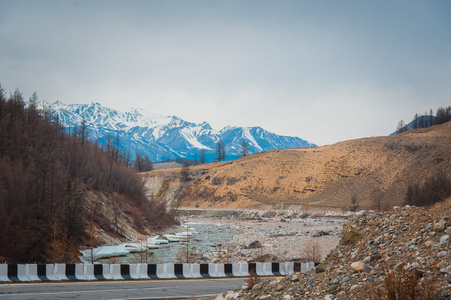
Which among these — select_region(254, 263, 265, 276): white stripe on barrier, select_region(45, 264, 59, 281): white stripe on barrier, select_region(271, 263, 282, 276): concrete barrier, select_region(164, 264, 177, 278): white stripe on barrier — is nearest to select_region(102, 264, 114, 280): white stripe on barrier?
select_region(45, 264, 59, 281): white stripe on barrier

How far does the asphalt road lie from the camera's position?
12500mm

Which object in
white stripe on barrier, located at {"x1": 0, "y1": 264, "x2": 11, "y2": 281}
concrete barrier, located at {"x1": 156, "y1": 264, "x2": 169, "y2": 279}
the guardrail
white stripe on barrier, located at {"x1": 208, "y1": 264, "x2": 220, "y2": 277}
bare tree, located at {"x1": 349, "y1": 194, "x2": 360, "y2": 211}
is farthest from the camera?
bare tree, located at {"x1": 349, "y1": 194, "x2": 360, "y2": 211}

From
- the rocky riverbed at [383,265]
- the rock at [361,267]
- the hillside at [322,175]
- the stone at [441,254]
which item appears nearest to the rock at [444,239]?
the rocky riverbed at [383,265]

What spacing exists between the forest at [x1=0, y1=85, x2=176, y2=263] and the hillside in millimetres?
58388

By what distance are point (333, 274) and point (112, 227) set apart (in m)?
35.6

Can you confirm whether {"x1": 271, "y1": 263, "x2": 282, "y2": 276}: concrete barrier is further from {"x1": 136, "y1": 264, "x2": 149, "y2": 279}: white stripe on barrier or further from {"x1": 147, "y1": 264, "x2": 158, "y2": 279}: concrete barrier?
{"x1": 136, "y1": 264, "x2": 149, "y2": 279}: white stripe on barrier

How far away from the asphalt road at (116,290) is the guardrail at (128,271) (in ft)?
2.29

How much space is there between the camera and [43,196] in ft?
101

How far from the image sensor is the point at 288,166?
412 ft

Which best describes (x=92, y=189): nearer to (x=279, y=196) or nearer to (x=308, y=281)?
(x=308, y=281)

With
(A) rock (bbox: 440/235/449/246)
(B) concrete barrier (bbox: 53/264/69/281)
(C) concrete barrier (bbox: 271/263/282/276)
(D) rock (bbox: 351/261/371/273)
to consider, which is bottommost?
A: (C) concrete barrier (bbox: 271/263/282/276)

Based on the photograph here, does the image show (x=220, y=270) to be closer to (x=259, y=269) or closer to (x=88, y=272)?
(x=259, y=269)

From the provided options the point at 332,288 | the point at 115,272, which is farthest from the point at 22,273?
the point at 332,288

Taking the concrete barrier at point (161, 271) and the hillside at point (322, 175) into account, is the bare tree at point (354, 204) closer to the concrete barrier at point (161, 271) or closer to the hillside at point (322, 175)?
the hillside at point (322, 175)
